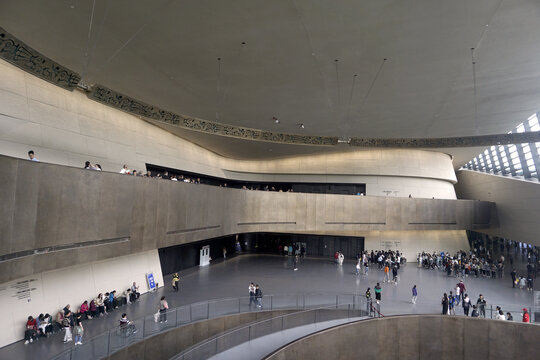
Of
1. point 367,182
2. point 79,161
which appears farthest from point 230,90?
point 367,182

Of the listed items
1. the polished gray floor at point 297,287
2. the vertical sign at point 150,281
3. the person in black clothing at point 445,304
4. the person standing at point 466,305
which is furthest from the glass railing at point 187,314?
the vertical sign at point 150,281

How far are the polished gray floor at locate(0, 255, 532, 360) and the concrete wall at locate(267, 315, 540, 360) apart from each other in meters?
0.54

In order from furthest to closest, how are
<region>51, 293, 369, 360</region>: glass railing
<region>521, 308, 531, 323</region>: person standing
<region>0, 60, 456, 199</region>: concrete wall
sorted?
<region>521, 308, 531, 323</region>: person standing < <region>0, 60, 456, 199</region>: concrete wall < <region>51, 293, 369, 360</region>: glass railing

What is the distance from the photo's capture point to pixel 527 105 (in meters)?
15.1

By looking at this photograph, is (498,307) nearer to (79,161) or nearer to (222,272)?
(222,272)

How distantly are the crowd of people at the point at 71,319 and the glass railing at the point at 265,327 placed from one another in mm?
3029

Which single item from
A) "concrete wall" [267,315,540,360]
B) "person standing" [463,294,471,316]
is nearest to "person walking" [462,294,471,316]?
"person standing" [463,294,471,316]

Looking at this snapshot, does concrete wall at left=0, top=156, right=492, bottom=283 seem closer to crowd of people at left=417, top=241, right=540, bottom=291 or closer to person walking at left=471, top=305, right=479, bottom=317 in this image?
crowd of people at left=417, top=241, right=540, bottom=291

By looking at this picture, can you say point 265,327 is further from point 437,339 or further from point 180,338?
point 437,339

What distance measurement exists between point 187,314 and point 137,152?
8.85 m

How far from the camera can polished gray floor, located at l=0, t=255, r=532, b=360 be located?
10562 mm

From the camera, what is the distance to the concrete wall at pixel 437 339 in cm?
1178

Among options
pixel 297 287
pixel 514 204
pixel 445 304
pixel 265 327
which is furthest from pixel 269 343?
pixel 514 204

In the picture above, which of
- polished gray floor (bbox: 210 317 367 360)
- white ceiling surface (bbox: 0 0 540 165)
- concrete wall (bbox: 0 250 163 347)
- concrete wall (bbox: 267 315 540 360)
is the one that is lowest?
concrete wall (bbox: 267 315 540 360)
